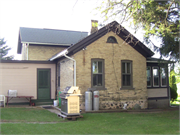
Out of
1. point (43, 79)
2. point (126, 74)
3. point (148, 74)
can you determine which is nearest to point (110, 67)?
point (126, 74)

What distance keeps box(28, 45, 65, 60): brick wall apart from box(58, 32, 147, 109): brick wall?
7.32 meters

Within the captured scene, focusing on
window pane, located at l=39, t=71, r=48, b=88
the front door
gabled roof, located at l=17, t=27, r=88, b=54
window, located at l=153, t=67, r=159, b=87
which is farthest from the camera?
gabled roof, located at l=17, t=27, r=88, b=54

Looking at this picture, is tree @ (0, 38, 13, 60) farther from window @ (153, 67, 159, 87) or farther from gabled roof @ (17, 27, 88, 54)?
window @ (153, 67, 159, 87)

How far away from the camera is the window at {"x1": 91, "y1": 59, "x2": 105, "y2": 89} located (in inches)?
511

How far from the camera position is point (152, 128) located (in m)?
8.02

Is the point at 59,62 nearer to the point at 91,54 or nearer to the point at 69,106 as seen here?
the point at 91,54

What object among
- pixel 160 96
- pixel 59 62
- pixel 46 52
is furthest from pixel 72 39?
pixel 160 96

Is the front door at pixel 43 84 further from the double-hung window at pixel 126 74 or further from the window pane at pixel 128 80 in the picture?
the window pane at pixel 128 80

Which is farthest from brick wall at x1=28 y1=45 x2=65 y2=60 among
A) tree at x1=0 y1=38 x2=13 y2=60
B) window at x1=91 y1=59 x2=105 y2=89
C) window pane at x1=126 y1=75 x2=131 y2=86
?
tree at x1=0 y1=38 x2=13 y2=60

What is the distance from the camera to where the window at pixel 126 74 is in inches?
543

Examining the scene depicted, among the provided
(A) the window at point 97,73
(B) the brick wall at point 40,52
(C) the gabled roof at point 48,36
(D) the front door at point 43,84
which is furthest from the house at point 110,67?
(C) the gabled roof at point 48,36

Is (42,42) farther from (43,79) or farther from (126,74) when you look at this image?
(126,74)

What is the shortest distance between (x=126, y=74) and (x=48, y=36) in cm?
1009

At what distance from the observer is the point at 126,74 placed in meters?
13.8
